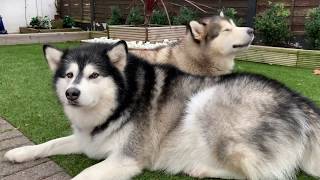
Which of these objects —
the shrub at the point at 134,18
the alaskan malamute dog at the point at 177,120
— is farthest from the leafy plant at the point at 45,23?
the alaskan malamute dog at the point at 177,120

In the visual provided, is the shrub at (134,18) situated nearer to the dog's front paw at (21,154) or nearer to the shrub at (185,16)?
the shrub at (185,16)

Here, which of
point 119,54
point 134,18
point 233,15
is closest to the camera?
point 119,54

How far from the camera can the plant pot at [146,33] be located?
6.58 meters

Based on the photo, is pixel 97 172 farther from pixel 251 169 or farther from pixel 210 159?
pixel 251 169

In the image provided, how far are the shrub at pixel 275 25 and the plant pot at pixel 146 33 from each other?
1717mm

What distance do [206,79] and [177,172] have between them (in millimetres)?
751

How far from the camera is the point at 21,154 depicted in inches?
120

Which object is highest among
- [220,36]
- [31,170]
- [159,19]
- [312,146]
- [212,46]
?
[159,19]

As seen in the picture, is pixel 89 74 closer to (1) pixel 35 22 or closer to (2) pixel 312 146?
(2) pixel 312 146

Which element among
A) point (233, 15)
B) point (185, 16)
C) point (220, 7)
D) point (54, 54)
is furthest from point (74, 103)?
point (220, 7)

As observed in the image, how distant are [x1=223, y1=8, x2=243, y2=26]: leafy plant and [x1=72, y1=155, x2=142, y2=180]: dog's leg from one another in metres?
5.76

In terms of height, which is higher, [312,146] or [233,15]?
[233,15]

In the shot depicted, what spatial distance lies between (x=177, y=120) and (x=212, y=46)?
6.02 ft

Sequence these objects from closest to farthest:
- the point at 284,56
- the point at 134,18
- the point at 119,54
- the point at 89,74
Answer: the point at 89,74, the point at 119,54, the point at 284,56, the point at 134,18
